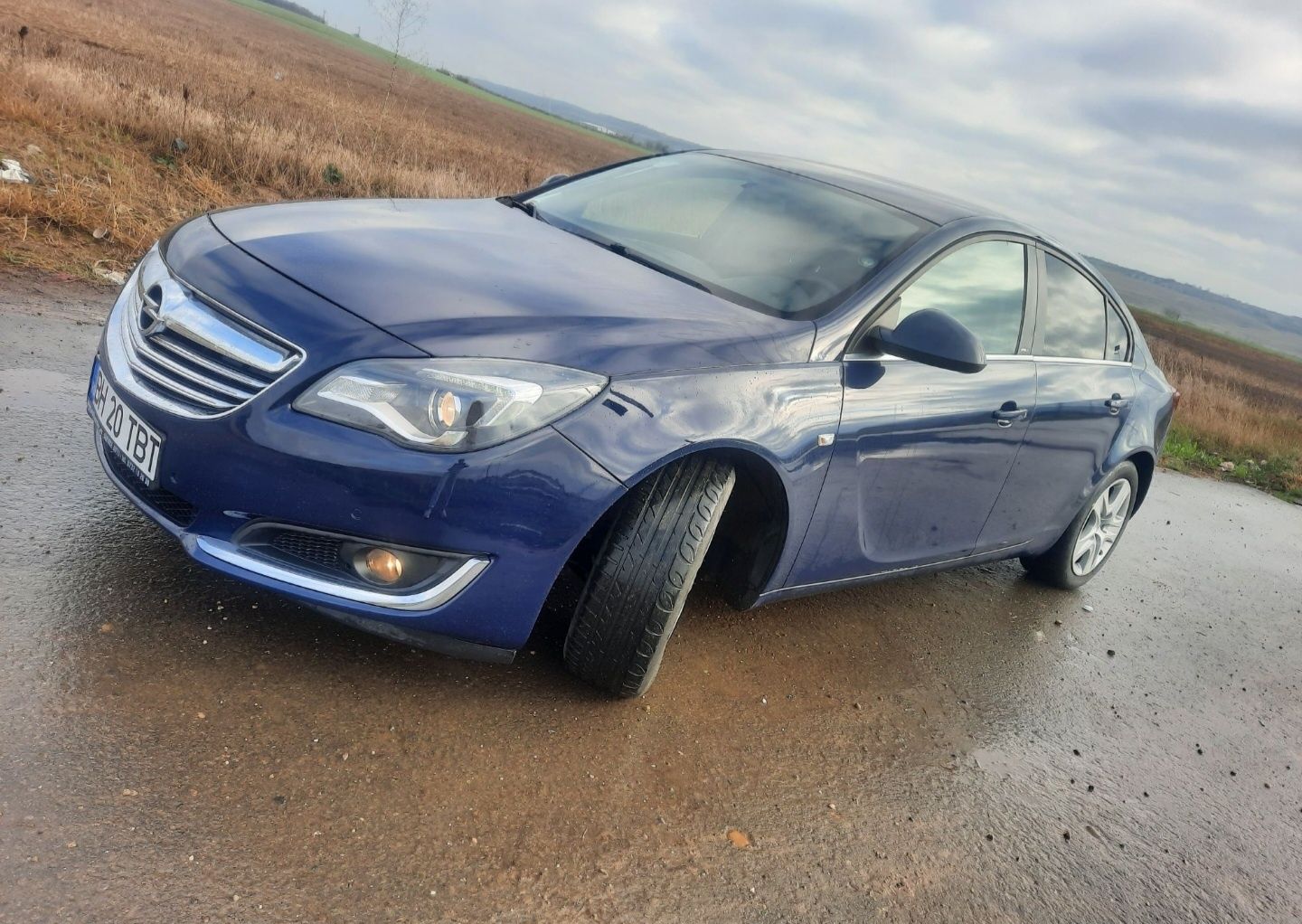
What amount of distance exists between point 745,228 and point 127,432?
211 cm

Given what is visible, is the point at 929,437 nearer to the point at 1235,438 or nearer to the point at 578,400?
the point at 578,400

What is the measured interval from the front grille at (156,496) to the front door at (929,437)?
1.76 meters

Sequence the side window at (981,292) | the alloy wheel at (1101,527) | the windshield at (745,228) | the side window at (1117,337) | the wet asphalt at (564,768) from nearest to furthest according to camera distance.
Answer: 1. the wet asphalt at (564,768)
2. the windshield at (745,228)
3. the side window at (981,292)
4. the side window at (1117,337)
5. the alloy wheel at (1101,527)

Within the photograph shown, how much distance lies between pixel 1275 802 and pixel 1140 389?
1955 mm

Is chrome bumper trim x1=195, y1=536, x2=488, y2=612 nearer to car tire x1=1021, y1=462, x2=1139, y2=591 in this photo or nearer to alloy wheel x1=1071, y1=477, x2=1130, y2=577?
car tire x1=1021, y1=462, x2=1139, y2=591

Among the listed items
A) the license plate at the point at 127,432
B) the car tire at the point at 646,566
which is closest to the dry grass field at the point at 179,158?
the license plate at the point at 127,432

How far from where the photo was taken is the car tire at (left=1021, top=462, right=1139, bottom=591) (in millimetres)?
4816

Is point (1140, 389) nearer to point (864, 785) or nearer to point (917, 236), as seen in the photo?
point (917, 236)

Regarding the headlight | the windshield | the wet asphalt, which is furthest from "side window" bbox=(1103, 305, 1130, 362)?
the headlight

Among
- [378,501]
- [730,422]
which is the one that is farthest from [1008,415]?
[378,501]

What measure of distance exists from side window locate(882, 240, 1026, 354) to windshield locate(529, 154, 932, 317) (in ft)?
0.51

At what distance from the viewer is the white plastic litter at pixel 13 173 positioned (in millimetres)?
6660

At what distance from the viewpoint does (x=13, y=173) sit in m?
6.79

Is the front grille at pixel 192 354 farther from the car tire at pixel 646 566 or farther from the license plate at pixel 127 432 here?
the car tire at pixel 646 566
